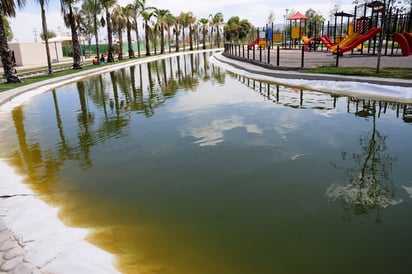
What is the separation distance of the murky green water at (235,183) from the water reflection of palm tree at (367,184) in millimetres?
25

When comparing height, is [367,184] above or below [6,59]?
below

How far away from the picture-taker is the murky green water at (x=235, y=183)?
3.63 meters

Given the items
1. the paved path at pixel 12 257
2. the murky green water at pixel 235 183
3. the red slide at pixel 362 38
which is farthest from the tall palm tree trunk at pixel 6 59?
the red slide at pixel 362 38

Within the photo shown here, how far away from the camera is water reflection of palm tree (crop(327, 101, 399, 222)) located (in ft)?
14.7

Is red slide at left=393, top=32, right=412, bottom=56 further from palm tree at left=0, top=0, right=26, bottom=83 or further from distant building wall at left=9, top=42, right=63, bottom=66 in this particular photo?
distant building wall at left=9, top=42, right=63, bottom=66

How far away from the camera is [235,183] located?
5.30m

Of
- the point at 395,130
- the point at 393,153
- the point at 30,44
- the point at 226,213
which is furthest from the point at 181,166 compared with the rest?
the point at 30,44

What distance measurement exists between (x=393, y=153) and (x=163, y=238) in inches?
193

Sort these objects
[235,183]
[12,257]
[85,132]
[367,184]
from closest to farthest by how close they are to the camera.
Result: [12,257] → [367,184] → [235,183] → [85,132]

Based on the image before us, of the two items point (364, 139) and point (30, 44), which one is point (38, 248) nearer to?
point (364, 139)

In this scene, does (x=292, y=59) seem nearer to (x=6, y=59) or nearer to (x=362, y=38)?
(x=362, y=38)

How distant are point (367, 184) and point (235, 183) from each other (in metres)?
2.09

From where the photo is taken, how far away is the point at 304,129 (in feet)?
26.5

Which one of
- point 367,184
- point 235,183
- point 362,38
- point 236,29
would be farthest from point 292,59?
point 236,29
